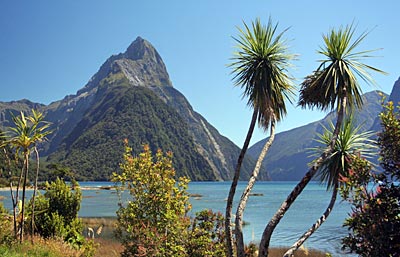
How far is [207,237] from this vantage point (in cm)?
1091

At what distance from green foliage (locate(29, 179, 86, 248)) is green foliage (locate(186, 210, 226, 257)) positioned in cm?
512

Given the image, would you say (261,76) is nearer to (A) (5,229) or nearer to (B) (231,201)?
(B) (231,201)

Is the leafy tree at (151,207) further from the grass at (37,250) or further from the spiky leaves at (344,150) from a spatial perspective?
the spiky leaves at (344,150)

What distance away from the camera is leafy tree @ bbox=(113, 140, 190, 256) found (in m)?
10.3

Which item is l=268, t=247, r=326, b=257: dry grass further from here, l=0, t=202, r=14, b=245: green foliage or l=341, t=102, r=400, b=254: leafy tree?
l=341, t=102, r=400, b=254: leafy tree

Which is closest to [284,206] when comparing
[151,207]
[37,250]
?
[151,207]

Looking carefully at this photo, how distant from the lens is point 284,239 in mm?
29578

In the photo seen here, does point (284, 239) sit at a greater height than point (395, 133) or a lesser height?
lesser

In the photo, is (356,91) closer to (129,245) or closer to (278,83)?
(278,83)

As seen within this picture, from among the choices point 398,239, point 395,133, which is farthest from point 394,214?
point 395,133

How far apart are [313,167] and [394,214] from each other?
8.99 feet

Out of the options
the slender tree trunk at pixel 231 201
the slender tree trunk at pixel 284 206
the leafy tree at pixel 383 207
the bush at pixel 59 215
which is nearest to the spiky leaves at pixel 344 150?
the slender tree trunk at pixel 284 206

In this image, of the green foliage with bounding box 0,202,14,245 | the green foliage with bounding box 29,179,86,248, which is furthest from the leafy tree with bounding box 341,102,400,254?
the green foliage with bounding box 29,179,86,248

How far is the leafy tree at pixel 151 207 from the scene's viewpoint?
10.3 metres
